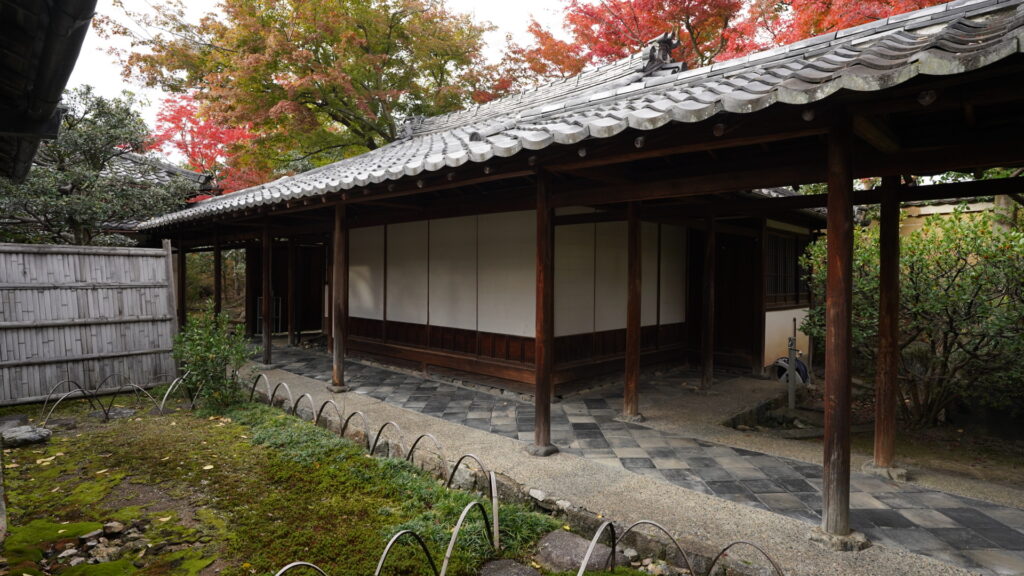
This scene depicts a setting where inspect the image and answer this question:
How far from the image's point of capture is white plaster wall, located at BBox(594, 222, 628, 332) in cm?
807

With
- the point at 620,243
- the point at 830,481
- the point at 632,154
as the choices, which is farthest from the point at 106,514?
the point at 620,243

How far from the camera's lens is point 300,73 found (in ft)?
48.9

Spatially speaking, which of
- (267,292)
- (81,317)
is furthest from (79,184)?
(267,292)

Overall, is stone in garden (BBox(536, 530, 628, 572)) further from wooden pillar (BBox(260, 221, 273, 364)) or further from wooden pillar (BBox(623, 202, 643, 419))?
wooden pillar (BBox(260, 221, 273, 364))

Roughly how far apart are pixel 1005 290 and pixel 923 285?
70 centimetres

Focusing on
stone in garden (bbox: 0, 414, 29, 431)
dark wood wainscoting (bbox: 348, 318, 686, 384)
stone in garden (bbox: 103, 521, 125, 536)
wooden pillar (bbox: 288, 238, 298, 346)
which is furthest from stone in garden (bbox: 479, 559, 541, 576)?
wooden pillar (bbox: 288, 238, 298, 346)

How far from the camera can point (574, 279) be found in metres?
7.66

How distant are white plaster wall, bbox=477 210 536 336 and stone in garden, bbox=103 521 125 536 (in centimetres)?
499

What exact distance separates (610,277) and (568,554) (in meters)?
5.47

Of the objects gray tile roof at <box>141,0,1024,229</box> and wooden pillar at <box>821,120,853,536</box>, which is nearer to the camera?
gray tile roof at <box>141,0,1024,229</box>

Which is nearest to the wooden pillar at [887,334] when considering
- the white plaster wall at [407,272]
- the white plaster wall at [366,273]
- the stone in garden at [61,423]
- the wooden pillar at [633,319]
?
the wooden pillar at [633,319]

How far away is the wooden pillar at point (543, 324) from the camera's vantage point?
5055 millimetres

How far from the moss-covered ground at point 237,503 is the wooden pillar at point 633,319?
2873 millimetres

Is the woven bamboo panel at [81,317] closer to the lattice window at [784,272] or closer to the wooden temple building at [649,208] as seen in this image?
the wooden temple building at [649,208]
